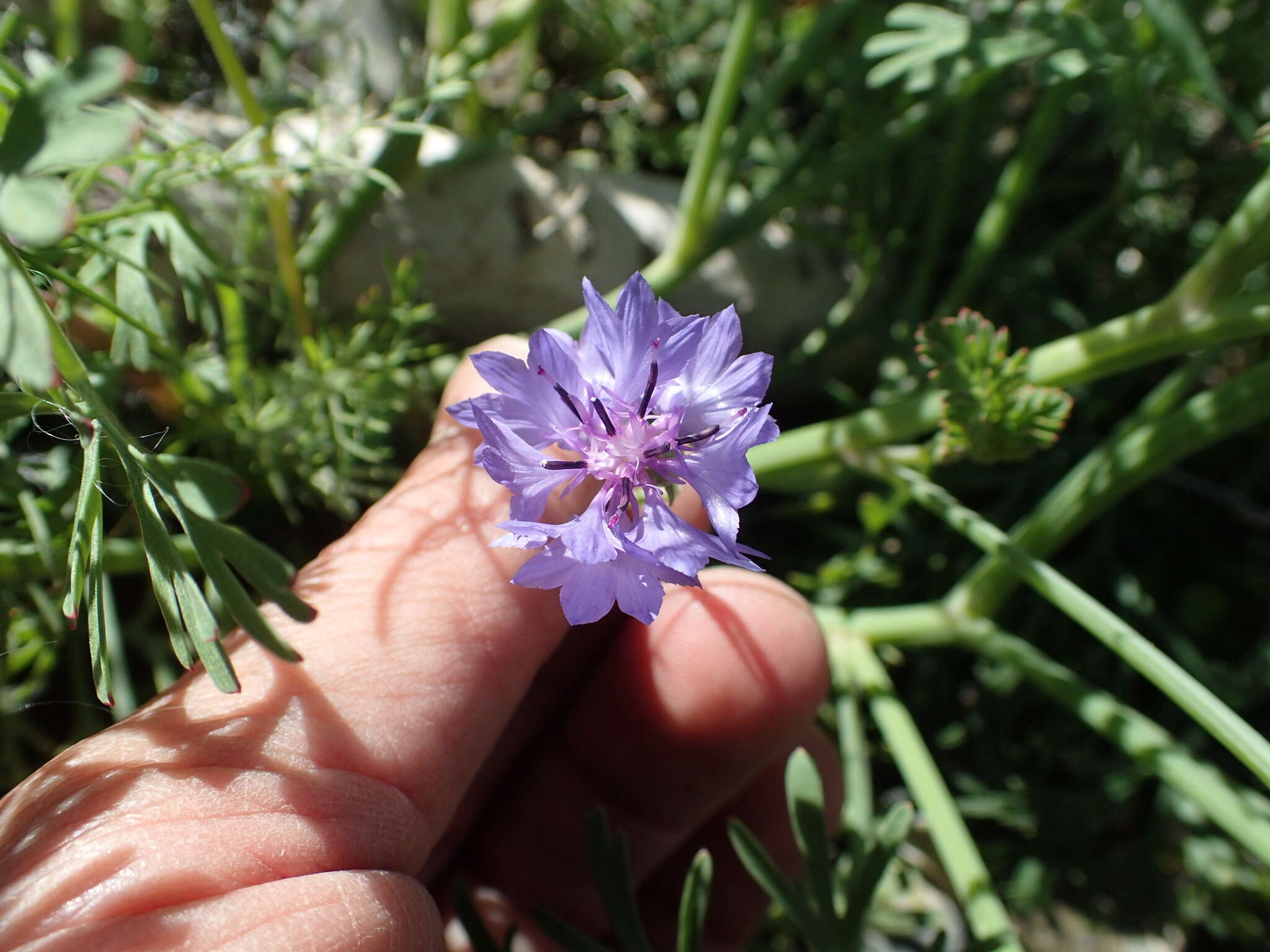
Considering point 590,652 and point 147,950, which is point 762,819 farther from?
point 147,950

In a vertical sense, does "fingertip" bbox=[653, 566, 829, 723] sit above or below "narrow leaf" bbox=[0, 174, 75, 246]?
below

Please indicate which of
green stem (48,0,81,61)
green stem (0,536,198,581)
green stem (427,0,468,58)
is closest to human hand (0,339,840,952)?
green stem (0,536,198,581)

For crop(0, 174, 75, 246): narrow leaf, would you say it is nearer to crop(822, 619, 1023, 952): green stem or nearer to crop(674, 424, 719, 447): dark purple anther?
crop(674, 424, 719, 447): dark purple anther

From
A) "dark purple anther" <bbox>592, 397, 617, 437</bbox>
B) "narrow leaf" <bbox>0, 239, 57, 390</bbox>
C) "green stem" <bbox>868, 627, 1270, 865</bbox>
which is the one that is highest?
"narrow leaf" <bbox>0, 239, 57, 390</bbox>

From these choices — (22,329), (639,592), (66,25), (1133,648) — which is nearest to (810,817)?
(1133,648)

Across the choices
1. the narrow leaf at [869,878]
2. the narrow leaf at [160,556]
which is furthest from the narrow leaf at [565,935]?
the narrow leaf at [160,556]

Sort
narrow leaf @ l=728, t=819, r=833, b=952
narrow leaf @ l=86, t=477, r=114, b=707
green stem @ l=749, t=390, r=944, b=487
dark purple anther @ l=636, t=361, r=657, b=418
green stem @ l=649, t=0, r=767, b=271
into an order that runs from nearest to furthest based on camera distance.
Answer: narrow leaf @ l=86, t=477, r=114, b=707
dark purple anther @ l=636, t=361, r=657, b=418
narrow leaf @ l=728, t=819, r=833, b=952
green stem @ l=749, t=390, r=944, b=487
green stem @ l=649, t=0, r=767, b=271
